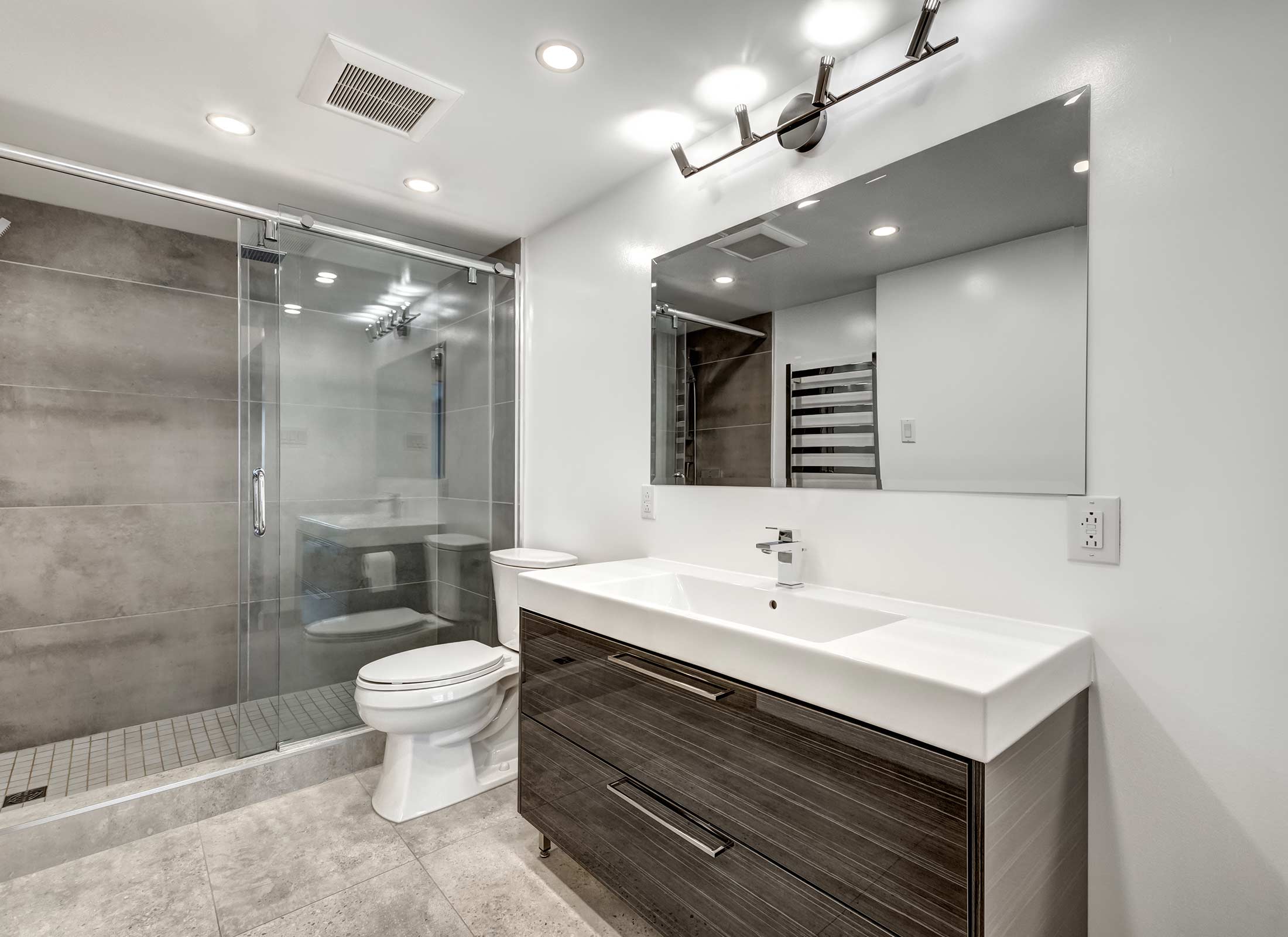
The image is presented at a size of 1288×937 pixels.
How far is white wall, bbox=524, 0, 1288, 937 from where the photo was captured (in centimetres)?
104

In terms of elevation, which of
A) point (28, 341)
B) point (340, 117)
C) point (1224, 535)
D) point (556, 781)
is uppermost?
point (340, 117)

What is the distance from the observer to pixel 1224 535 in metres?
1.08

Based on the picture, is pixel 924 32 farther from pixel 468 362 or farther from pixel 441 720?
pixel 441 720

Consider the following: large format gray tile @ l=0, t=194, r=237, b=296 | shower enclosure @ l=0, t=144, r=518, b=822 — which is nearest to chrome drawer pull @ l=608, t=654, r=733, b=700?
shower enclosure @ l=0, t=144, r=518, b=822

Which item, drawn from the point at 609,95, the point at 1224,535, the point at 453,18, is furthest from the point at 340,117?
the point at 1224,535

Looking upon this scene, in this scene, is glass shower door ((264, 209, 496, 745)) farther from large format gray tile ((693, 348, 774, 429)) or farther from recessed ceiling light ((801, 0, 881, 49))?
recessed ceiling light ((801, 0, 881, 49))

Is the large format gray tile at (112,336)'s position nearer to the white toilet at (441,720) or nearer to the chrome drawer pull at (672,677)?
the white toilet at (441,720)

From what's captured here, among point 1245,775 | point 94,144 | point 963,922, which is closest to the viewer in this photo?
point 963,922

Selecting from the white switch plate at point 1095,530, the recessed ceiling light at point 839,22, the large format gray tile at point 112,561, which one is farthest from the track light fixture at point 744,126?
the large format gray tile at point 112,561

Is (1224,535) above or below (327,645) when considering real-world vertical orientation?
above

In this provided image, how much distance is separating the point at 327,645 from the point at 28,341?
5.74 feet

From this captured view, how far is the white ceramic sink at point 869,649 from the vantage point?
936 mm

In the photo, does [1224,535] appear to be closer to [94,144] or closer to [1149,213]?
[1149,213]

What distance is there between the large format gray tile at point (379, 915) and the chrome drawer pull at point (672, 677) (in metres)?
0.82
